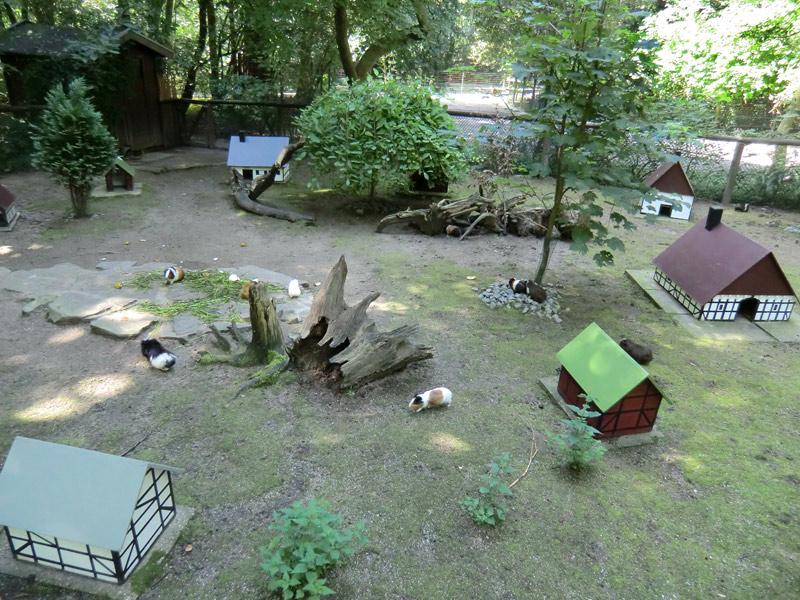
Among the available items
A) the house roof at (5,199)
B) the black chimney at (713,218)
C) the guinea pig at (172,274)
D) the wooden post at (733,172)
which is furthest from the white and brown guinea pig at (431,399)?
the wooden post at (733,172)

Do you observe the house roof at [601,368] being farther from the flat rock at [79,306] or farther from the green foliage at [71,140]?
the green foliage at [71,140]

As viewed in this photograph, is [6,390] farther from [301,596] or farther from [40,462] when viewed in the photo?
[301,596]

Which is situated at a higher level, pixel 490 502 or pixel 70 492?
pixel 70 492

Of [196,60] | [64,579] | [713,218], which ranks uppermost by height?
[196,60]

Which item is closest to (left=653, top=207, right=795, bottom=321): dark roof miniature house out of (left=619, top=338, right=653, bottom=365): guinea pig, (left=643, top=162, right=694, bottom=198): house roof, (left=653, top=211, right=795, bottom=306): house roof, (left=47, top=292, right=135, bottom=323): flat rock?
(left=653, top=211, right=795, bottom=306): house roof

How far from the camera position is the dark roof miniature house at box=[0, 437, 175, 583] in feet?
8.78

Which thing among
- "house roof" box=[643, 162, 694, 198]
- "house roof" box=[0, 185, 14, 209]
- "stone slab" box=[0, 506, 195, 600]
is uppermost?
"house roof" box=[643, 162, 694, 198]

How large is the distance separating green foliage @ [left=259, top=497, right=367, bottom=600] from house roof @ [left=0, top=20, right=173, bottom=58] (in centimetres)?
1395

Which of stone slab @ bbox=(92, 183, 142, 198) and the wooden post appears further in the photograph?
the wooden post

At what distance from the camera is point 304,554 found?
2.81m

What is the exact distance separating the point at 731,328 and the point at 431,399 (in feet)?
13.5

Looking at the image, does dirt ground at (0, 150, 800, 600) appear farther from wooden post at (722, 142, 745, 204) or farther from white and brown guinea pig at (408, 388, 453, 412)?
wooden post at (722, 142, 745, 204)

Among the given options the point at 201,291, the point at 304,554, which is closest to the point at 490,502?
the point at 304,554

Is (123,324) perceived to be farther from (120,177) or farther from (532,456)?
(120,177)
